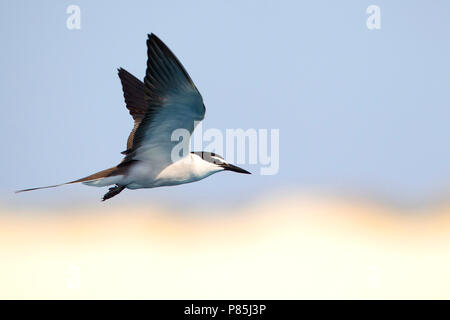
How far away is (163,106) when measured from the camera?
9.68 m

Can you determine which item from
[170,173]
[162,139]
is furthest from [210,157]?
[162,139]

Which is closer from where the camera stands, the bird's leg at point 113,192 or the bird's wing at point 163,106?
the bird's wing at point 163,106

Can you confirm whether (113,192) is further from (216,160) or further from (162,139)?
(216,160)

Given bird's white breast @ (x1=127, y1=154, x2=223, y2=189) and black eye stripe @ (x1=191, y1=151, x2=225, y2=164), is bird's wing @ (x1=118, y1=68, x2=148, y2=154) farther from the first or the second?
black eye stripe @ (x1=191, y1=151, x2=225, y2=164)

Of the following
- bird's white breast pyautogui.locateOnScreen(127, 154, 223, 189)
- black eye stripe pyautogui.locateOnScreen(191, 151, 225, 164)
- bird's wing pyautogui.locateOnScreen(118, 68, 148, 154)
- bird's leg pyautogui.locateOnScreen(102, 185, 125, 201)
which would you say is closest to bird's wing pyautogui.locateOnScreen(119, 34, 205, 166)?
bird's white breast pyautogui.locateOnScreen(127, 154, 223, 189)

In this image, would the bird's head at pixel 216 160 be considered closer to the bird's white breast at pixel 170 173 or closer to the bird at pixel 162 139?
the bird at pixel 162 139

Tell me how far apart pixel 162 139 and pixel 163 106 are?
0.73 meters

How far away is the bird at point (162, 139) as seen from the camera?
924 centimetres

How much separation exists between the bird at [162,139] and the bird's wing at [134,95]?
0.65m

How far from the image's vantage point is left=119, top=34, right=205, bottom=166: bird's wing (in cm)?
916

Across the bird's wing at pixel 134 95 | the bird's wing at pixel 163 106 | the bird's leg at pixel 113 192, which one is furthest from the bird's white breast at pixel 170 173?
the bird's wing at pixel 134 95

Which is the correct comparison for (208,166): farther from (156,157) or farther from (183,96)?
(183,96)

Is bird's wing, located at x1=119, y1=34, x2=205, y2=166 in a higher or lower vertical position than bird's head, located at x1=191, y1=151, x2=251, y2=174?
higher

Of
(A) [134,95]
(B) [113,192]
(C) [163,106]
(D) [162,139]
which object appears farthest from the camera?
(A) [134,95]
